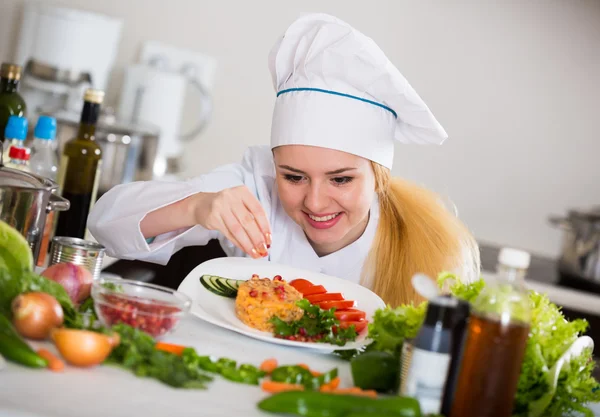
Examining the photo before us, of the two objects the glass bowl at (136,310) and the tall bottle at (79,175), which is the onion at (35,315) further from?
the tall bottle at (79,175)

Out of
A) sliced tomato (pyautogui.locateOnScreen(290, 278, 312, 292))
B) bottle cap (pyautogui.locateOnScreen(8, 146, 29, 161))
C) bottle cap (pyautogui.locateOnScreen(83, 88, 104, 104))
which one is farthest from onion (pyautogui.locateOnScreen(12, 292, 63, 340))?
bottle cap (pyautogui.locateOnScreen(83, 88, 104, 104))

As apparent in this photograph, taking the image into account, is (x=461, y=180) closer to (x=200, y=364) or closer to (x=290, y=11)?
(x=290, y=11)

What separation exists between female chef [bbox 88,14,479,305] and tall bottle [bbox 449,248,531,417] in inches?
22.8

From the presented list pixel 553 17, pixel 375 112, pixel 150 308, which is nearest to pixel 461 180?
pixel 553 17

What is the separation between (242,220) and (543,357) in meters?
0.58

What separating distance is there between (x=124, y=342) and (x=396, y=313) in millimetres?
370

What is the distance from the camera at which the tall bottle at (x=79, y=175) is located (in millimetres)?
1757

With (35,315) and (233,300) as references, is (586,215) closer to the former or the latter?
(233,300)

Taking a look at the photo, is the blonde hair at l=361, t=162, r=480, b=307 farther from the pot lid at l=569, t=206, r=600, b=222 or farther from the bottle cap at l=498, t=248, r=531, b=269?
the pot lid at l=569, t=206, r=600, b=222

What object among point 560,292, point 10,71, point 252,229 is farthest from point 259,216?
point 560,292

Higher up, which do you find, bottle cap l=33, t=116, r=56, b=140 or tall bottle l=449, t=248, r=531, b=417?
bottle cap l=33, t=116, r=56, b=140

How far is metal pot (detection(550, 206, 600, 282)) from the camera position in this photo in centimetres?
271

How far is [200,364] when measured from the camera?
0.99m

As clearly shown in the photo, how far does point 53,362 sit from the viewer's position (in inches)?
35.2
